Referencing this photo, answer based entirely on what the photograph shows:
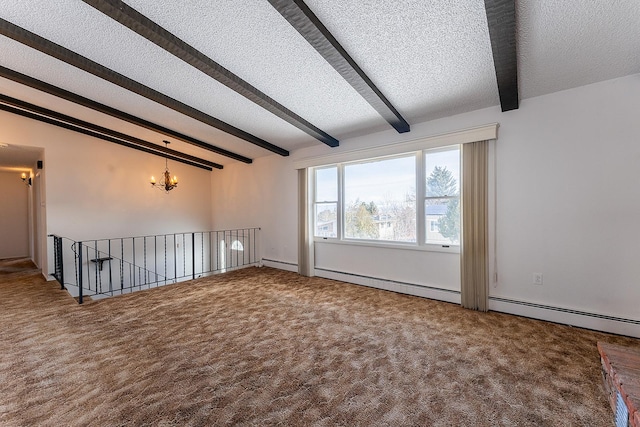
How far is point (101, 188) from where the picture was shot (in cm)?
587

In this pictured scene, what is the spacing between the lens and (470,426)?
1619 millimetres

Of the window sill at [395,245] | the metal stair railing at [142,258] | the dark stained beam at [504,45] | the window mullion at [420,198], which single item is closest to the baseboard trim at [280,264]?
the metal stair railing at [142,258]

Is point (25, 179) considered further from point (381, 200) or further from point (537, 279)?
point (537, 279)

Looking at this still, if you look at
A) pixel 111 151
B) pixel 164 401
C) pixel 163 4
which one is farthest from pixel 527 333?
pixel 111 151

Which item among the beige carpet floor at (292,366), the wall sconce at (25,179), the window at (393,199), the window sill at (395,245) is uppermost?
the wall sconce at (25,179)

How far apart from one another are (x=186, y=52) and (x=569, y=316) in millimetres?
4854

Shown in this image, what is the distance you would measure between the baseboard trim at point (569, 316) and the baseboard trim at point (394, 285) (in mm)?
523

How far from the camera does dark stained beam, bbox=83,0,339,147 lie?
217 cm

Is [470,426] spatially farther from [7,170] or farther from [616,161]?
[7,170]

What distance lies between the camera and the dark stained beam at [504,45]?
1.90m

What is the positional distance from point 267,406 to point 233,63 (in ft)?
10.3

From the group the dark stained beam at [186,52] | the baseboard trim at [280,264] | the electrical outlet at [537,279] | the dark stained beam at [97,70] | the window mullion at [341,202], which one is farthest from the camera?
the baseboard trim at [280,264]

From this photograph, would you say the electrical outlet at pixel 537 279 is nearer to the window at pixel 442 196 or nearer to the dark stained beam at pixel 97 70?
the window at pixel 442 196

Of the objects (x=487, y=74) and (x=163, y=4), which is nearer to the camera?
(x=163, y=4)
